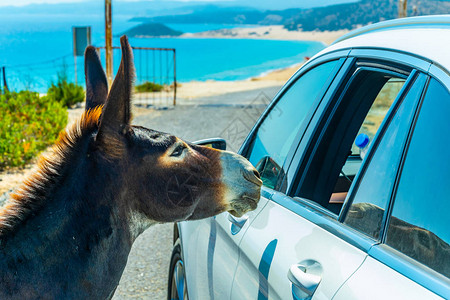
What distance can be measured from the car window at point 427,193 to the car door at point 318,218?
0.10 metres

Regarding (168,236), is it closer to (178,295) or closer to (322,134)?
(178,295)

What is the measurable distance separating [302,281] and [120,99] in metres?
1.00

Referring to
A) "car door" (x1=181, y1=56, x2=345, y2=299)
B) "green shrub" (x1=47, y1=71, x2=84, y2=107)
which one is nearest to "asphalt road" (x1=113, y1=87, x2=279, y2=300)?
"car door" (x1=181, y1=56, x2=345, y2=299)

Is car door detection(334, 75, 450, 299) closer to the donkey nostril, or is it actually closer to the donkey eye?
the donkey nostril

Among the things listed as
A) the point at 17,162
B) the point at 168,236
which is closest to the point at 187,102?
the point at 17,162

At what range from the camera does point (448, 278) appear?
144cm

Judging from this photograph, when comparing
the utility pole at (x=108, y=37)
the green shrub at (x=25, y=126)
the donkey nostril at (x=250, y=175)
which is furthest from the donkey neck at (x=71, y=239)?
the utility pole at (x=108, y=37)

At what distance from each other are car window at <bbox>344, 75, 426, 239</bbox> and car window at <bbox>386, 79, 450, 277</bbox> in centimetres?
6

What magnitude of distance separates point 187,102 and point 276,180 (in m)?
17.6

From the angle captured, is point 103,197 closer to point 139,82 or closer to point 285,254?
point 285,254

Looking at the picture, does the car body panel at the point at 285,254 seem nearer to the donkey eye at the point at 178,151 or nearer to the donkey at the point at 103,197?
the donkey at the point at 103,197

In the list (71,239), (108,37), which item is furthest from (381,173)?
(108,37)

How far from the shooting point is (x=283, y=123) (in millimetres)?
2963

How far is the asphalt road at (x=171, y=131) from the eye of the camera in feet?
16.2
